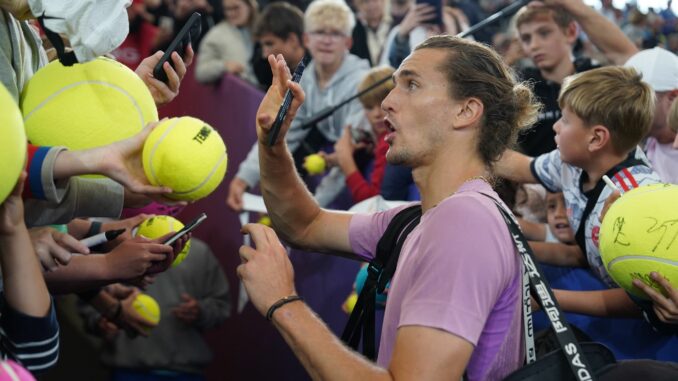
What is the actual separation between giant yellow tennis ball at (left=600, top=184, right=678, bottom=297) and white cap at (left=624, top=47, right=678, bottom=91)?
52.1 inches

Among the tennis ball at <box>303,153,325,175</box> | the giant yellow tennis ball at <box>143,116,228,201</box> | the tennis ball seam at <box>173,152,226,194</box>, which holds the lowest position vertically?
the tennis ball at <box>303,153,325,175</box>

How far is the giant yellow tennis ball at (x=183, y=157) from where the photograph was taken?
230 cm

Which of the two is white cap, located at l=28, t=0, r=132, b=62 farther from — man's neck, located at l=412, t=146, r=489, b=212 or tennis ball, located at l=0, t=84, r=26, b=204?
man's neck, located at l=412, t=146, r=489, b=212

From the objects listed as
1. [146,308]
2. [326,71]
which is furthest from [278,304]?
[326,71]

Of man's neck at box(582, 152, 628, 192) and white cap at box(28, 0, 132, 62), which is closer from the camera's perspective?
white cap at box(28, 0, 132, 62)

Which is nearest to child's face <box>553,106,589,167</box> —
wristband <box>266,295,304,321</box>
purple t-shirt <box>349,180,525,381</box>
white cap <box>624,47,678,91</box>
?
white cap <box>624,47,678,91</box>

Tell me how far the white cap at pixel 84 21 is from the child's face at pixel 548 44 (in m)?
2.89

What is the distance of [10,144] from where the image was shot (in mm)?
1949

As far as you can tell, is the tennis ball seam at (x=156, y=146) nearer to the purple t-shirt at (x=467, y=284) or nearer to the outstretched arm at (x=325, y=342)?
the outstretched arm at (x=325, y=342)

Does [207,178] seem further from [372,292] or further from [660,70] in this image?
[660,70]

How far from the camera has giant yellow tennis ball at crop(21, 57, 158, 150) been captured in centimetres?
238

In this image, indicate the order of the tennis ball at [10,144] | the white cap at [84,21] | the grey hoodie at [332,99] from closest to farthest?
the tennis ball at [10,144]
the white cap at [84,21]
the grey hoodie at [332,99]

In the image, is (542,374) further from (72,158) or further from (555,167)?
(555,167)

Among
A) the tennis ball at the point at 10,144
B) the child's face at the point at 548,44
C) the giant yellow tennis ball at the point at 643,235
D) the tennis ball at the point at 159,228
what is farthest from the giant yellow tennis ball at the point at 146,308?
the tennis ball at the point at 10,144
